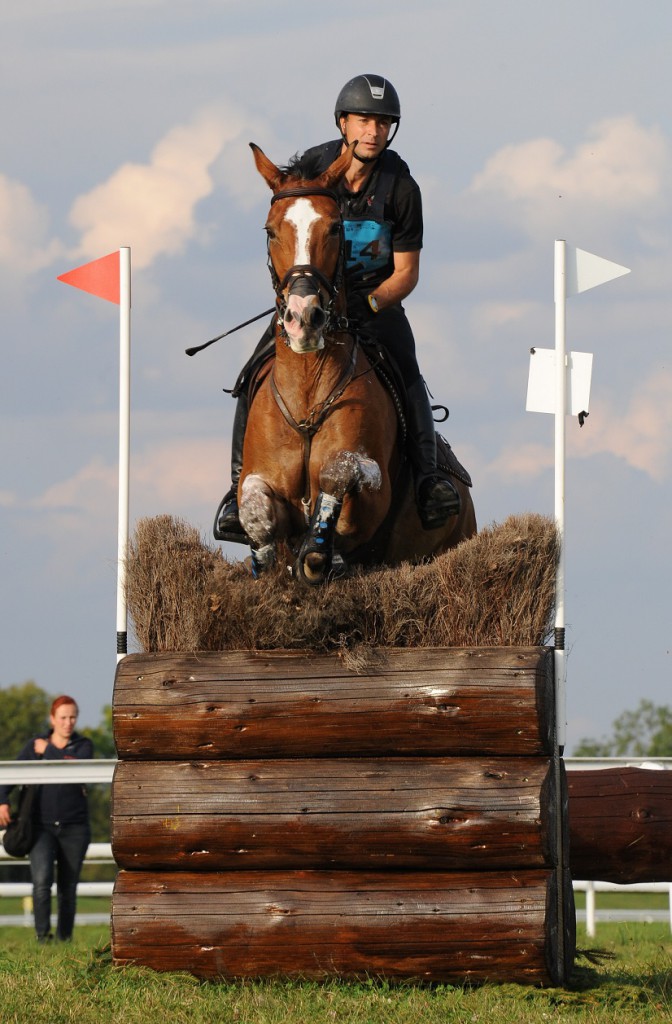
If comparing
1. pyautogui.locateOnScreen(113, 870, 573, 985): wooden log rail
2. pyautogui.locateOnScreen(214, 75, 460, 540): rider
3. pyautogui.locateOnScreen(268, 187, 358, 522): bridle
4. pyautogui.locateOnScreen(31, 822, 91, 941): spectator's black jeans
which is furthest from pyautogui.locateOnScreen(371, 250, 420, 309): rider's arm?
pyautogui.locateOnScreen(31, 822, 91, 941): spectator's black jeans

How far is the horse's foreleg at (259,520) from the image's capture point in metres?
6.40

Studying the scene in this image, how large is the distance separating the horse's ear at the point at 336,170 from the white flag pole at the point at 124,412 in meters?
1.09

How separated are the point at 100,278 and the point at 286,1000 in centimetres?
350

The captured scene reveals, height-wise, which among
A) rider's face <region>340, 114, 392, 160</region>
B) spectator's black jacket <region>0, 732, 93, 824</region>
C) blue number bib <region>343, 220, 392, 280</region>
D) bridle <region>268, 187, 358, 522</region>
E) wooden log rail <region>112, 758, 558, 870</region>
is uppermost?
rider's face <region>340, 114, 392, 160</region>

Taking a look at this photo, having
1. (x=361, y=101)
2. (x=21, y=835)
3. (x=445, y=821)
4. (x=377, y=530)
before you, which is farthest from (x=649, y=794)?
(x=21, y=835)

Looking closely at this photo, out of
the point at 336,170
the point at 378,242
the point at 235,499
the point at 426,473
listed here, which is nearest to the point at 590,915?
the point at 426,473

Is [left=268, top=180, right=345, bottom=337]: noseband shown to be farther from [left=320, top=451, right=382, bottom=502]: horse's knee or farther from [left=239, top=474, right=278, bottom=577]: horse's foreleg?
[left=239, top=474, right=278, bottom=577]: horse's foreleg

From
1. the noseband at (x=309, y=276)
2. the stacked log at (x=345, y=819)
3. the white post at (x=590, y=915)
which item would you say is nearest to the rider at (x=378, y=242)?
the noseband at (x=309, y=276)

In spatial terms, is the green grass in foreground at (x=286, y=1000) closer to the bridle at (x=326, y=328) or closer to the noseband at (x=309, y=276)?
the bridle at (x=326, y=328)

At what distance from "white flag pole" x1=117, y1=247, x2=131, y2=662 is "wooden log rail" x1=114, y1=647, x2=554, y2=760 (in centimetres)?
40

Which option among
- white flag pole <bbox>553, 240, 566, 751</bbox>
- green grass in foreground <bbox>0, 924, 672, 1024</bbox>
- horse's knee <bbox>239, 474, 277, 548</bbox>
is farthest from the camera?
horse's knee <bbox>239, 474, 277, 548</bbox>

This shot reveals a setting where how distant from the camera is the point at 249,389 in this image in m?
6.96

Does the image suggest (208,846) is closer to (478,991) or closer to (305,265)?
(478,991)

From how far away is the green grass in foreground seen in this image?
5180mm
